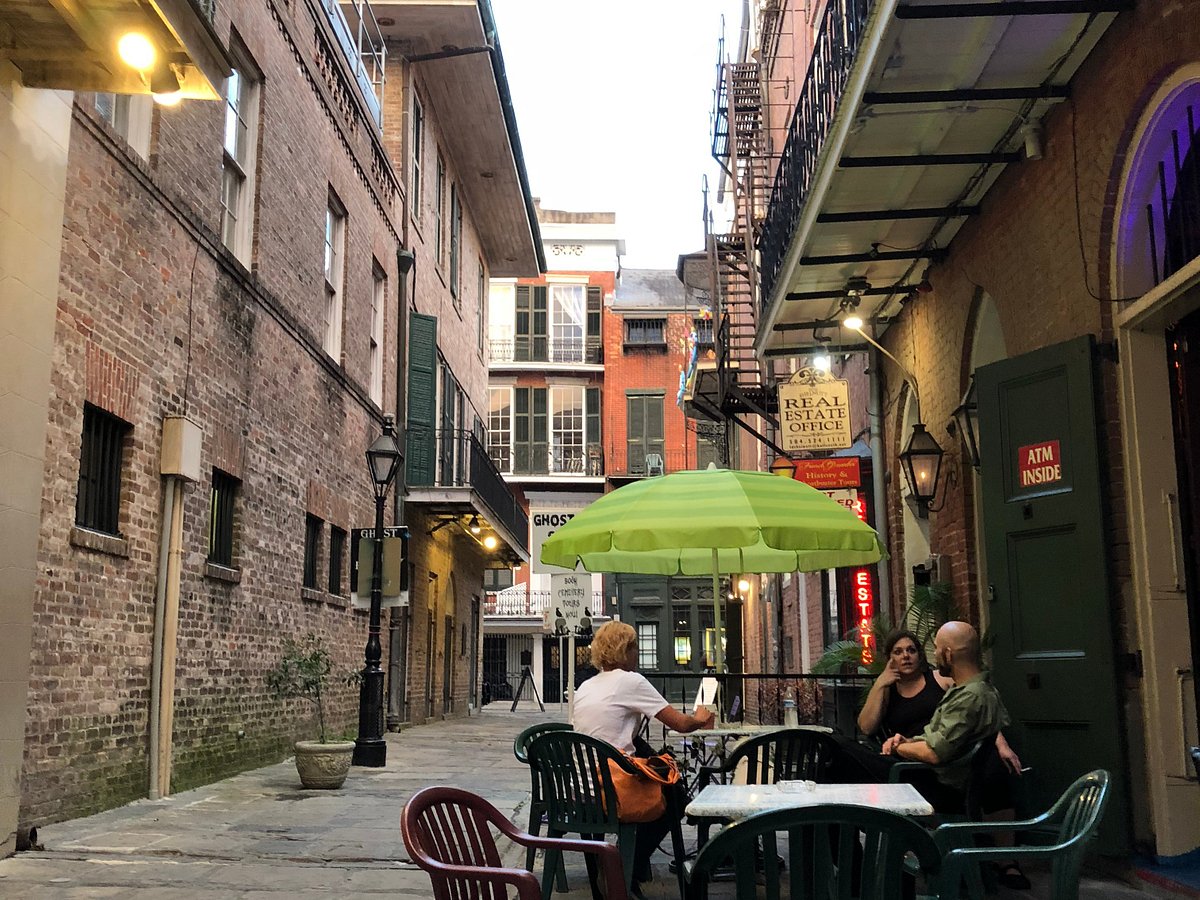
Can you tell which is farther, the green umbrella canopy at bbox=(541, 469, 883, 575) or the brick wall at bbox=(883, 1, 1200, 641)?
the green umbrella canopy at bbox=(541, 469, 883, 575)

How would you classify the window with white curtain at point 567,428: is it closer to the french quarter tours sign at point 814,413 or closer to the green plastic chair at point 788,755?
the french quarter tours sign at point 814,413

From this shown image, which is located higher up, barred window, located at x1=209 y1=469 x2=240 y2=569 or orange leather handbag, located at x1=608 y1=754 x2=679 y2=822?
barred window, located at x1=209 y1=469 x2=240 y2=569

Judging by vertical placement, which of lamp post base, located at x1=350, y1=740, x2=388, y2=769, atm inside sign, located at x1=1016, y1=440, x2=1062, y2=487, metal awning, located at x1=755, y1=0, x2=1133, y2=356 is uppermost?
metal awning, located at x1=755, y1=0, x2=1133, y2=356

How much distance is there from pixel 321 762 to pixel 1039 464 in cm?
622

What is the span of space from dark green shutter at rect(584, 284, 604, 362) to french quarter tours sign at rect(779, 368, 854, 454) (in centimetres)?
2836

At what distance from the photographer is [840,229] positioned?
9.64 metres

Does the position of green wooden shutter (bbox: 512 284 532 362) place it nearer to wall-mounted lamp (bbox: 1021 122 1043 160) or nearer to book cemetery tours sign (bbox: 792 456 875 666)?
book cemetery tours sign (bbox: 792 456 875 666)

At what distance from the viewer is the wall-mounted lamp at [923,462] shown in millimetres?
10398

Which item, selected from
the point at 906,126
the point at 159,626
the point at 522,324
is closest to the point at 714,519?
the point at 906,126

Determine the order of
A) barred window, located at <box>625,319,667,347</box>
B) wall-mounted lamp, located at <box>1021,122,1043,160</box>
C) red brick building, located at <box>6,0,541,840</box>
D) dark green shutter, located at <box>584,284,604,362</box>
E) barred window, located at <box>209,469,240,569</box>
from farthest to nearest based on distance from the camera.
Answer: barred window, located at <box>625,319,667,347</box>
dark green shutter, located at <box>584,284,604,362</box>
barred window, located at <box>209,469,240,569</box>
red brick building, located at <box>6,0,541,840</box>
wall-mounted lamp, located at <box>1021,122,1043,160</box>

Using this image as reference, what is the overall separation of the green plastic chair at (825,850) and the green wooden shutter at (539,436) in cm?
3784

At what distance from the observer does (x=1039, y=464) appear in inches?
290

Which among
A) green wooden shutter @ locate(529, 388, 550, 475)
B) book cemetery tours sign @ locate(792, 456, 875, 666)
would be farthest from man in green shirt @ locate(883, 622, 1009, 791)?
green wooden shutter @ locate(529, 388, 550, 475)

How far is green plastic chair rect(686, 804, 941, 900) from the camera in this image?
2783 mm
